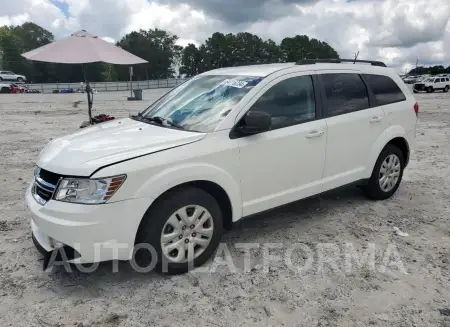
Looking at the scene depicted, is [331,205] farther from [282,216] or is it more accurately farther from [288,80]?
[288,80]

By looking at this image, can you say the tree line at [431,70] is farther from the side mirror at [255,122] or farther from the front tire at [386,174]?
the side mirror at [255,122]

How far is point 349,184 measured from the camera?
4.40 metres

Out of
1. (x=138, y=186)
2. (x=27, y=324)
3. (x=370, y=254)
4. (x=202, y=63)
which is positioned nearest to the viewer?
(x=27, y=324)

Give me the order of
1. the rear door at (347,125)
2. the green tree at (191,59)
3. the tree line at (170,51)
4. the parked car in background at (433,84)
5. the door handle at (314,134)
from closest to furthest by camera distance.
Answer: the door handle at (314,134) < the rear door at (347,125) < the parked car in background at (433,84) < the tree line at (170,51) < the green tree at (191,59)

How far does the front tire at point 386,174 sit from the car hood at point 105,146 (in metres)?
2.51

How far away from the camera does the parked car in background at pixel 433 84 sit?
3672 centimetres

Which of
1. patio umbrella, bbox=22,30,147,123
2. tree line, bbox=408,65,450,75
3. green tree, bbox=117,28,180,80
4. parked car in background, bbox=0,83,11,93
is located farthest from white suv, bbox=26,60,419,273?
green tree, bbox=117,28,180,80

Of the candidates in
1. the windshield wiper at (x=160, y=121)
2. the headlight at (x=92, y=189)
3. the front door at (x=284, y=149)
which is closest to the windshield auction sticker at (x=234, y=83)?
the front door at (x=284, y=149)

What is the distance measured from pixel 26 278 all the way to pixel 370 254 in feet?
9.85

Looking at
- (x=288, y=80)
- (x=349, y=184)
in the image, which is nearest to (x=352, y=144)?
(x=349, y=184)

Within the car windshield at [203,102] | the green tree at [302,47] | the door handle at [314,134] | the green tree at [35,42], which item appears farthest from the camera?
the green tree at [302,47]

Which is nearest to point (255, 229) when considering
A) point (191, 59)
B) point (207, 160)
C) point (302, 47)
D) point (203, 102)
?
point (207, 160)

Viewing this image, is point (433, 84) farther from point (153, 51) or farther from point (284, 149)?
point (153, 51)

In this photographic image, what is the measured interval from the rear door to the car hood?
157 centimetres
